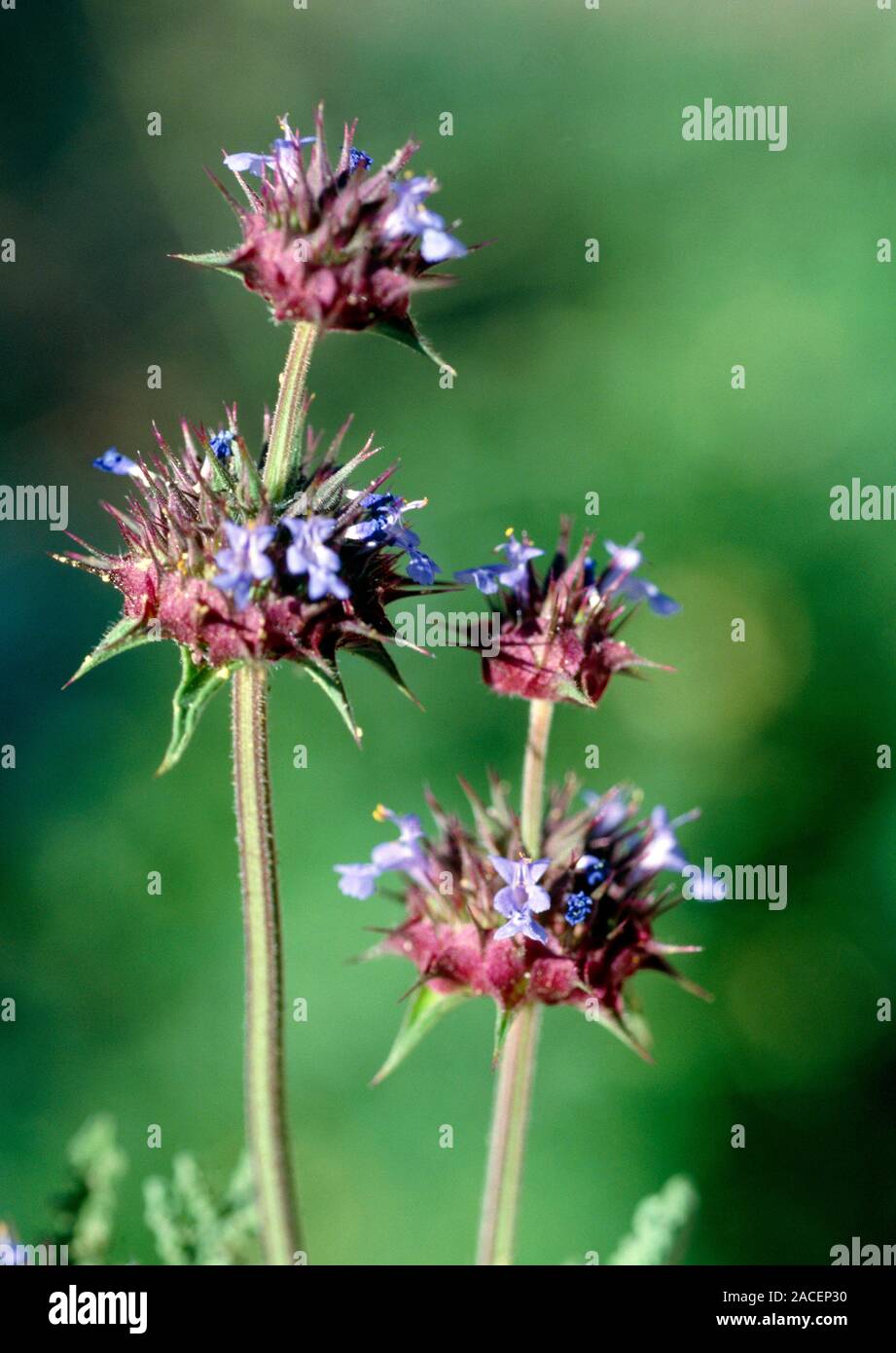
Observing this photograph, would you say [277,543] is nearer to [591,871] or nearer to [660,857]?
[591,871]

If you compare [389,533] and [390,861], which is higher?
[389,533]

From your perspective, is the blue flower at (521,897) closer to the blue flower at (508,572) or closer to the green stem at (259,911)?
the green stem at (259,911)

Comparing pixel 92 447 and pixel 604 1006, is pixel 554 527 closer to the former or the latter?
pixel 92 447

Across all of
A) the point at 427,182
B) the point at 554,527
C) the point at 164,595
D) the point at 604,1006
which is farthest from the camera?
the point at 554,527

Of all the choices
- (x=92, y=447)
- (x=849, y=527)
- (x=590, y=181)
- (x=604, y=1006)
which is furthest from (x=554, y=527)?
(x=604, y=1006)

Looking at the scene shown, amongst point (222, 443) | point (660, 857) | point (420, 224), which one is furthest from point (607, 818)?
point (420, 224)

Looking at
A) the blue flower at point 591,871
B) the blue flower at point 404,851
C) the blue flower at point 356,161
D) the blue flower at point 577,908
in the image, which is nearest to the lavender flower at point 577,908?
the blue flower at point 577,908

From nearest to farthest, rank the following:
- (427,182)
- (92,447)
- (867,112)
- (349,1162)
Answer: (427,182), (349,1162), (867,112), (92,447)

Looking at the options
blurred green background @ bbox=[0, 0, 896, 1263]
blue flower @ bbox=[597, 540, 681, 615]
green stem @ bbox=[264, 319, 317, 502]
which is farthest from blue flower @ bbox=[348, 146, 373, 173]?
blurred green background @ bbox=[0, 0, 896, 1263]
